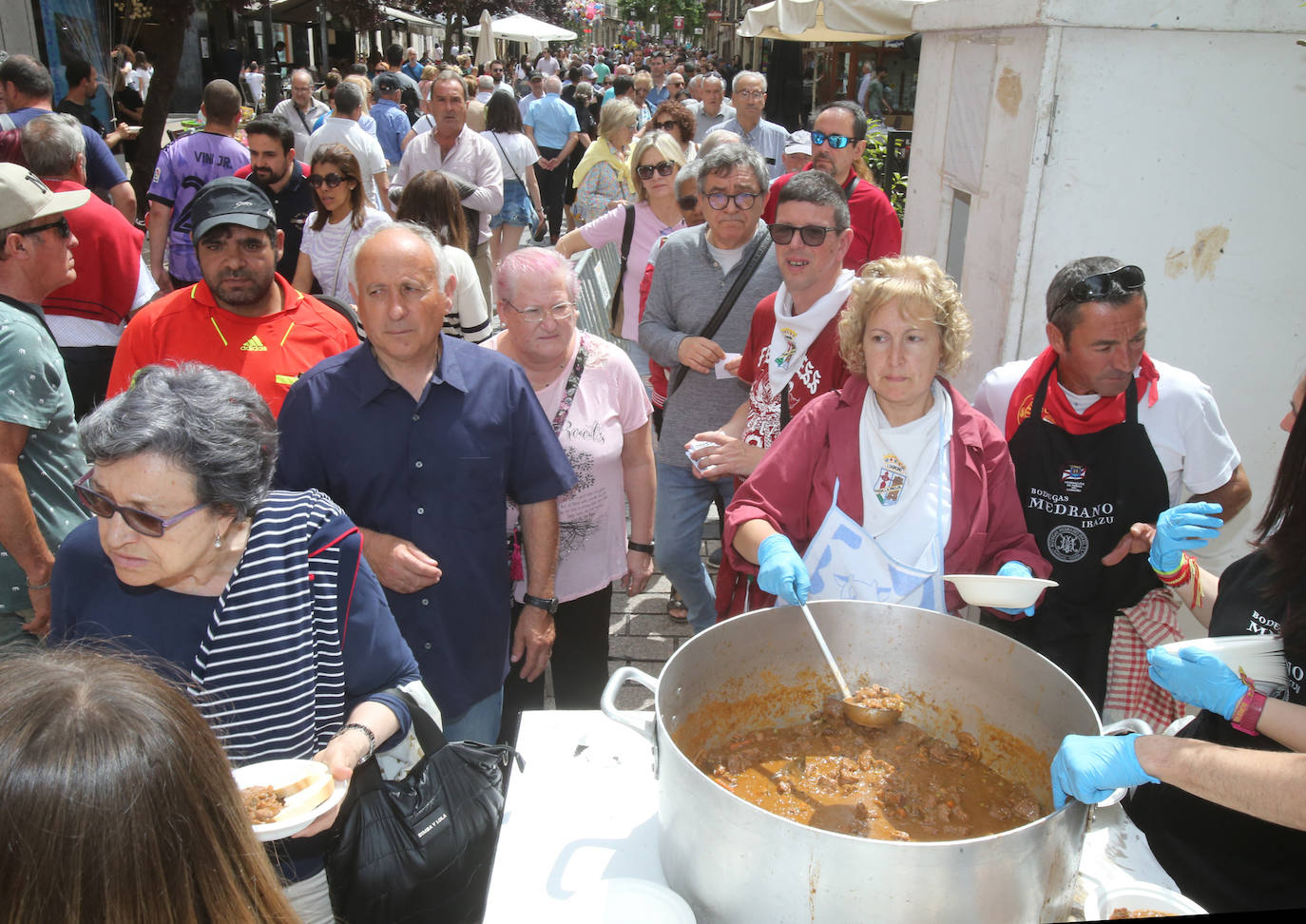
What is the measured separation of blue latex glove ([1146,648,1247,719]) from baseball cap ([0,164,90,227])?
3475mm

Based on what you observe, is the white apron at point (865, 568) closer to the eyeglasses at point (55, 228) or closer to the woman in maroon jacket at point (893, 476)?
the woman in maroon jacket at point (893, 476)

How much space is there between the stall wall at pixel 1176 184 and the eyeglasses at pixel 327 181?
129 inches

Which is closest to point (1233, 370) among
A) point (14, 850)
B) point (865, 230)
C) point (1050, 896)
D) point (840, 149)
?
point (865, 230)

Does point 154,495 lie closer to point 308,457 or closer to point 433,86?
point 308,457

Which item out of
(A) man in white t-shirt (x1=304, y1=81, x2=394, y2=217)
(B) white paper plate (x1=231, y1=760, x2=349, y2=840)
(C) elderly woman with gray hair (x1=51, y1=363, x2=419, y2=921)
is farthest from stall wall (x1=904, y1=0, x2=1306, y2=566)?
(A) man in white t-shirt (x1=304, y1=81, x2=394, y2=217)

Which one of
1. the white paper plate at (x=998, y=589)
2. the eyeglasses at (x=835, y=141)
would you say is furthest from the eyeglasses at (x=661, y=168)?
the white paper plate at (x=998, y=589)

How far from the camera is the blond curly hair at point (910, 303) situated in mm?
2338

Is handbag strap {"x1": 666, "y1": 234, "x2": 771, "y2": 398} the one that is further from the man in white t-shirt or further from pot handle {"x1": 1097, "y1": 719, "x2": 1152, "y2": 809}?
the man in white t-shirt

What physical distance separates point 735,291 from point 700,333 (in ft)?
0.74

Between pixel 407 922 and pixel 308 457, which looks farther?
pixel 308 457

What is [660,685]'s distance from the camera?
1.71 metres

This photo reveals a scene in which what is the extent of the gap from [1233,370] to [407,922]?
3.67 m

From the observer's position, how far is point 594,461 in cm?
313

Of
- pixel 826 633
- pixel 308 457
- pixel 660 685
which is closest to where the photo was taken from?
pixel 660 685
